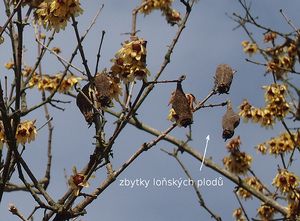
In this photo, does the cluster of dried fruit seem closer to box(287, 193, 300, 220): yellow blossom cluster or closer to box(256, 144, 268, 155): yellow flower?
box(287, 193, 300, 220): yellow blossom cluster

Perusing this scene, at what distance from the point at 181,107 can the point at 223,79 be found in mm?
341

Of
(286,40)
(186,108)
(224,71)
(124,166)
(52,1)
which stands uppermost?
(286,40)

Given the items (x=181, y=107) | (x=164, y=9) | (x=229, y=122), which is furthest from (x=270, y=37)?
(x=181, y=107)

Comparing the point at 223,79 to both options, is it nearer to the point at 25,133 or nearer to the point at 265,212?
the point at 25,133

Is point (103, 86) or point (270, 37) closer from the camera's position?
point (103, 86)

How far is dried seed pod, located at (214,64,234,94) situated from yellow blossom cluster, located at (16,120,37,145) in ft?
5.17

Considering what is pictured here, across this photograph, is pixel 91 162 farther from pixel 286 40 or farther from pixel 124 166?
pixel 286 40

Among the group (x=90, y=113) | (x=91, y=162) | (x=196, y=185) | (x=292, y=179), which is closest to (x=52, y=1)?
(x=90, y=113)

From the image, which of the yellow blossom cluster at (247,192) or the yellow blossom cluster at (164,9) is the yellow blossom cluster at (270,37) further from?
the yellow blossom cluster at (247,192)

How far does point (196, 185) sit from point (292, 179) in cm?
267

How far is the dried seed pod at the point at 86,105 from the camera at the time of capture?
3623 mm

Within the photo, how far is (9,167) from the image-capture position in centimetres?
371

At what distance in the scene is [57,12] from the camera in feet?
12.2

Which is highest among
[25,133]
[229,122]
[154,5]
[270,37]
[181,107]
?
[154,5]
